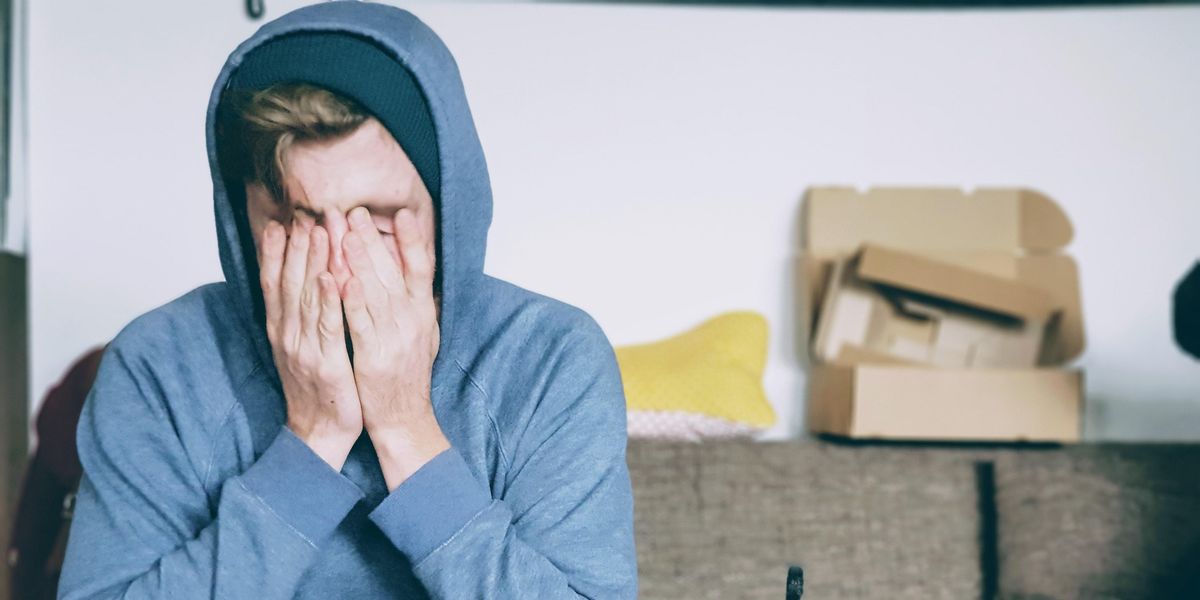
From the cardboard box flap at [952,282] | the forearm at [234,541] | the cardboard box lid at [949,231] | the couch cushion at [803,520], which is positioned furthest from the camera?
the cardboard box lid at [949,231]

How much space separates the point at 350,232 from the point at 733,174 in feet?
3.73

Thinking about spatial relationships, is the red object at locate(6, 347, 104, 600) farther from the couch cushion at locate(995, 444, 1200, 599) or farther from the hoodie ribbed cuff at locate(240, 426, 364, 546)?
the couch cushion at locate(995, 444, 1200, 599)

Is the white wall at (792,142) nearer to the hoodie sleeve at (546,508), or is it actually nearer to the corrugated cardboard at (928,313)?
the corrugated cardboard at (928,313)

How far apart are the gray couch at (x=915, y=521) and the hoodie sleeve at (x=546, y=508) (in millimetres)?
652

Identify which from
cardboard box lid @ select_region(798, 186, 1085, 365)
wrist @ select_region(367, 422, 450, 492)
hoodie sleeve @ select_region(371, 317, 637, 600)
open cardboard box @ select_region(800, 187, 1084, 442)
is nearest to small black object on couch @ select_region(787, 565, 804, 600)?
hoodie sleeve @ select_region(371, 317, 637, 600)

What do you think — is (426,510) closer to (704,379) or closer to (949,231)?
(704,379)

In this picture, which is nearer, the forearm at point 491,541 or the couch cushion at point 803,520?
the forearm at point 491,541

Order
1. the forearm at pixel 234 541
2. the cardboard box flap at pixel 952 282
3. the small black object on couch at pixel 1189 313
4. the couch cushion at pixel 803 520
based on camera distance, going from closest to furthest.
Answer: the forearm at pixel 234 541, the small black object on couch at pixel 1189 313, the couch cushion at pixel 803 520, the cardboard box flap at pixel 952 282

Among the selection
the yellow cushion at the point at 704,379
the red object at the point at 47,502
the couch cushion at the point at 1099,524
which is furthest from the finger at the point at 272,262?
the couch cushion at the point at 1099,524

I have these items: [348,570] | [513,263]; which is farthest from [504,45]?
[348,570]

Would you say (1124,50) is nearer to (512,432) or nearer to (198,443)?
(512,432)

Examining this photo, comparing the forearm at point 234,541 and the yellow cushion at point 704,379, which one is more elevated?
the forearm at point 234,541

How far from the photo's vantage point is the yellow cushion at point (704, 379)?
1.57m

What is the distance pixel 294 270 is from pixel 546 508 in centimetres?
25
